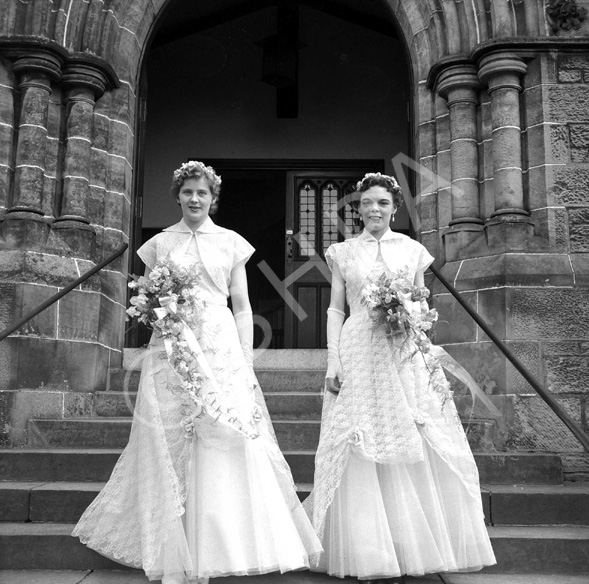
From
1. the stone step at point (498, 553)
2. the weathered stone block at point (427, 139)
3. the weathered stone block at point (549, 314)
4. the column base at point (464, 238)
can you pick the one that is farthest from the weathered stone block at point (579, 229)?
the stone step at point (498, 553)

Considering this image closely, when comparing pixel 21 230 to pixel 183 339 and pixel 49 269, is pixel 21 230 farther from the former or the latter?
pixel 183 339

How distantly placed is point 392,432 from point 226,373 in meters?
0.70

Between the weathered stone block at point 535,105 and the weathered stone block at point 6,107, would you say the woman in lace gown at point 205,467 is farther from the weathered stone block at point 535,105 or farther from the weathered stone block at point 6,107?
the weathered stone block at point 535,105

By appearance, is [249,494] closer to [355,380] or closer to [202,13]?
[355,380]

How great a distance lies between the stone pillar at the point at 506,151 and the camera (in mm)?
5289

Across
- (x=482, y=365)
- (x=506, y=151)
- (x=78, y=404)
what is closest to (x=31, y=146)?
(x=78, y=404)

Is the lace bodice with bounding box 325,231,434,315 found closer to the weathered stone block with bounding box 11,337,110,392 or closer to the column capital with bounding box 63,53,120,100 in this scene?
the weathered stone block with bounding box 11,337,110,392

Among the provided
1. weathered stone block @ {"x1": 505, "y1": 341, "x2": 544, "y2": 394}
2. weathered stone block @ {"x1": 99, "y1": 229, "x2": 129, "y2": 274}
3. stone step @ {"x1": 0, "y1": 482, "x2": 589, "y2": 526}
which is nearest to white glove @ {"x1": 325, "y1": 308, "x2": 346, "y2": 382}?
stone step @ {"x1": 0, "y1": 482, "x2": 589, "y2": 526}

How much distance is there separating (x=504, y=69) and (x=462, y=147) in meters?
0.60

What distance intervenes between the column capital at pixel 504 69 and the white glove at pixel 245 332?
Result: 3160mm

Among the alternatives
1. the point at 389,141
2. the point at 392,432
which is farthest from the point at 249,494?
the point at 389,141

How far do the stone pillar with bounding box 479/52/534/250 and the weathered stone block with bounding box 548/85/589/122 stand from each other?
234 millimetres
